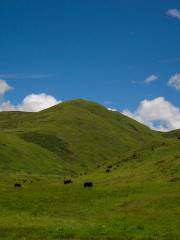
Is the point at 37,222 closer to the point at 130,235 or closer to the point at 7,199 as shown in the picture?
the point at 130,235

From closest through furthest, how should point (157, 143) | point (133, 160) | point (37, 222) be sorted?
point (37, 222)
point (133, 160)
point (157, 143)

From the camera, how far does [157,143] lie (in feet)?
341

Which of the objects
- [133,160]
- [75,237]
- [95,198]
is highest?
[133,160]

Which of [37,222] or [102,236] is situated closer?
[102,236]

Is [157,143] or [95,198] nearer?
[95,198]

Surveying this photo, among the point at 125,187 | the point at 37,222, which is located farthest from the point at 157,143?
the point at 37,222

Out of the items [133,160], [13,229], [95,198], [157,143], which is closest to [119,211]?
[95,198]

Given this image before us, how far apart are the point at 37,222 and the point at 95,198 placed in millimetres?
17113

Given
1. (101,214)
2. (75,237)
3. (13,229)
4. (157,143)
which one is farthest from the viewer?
(157,143)

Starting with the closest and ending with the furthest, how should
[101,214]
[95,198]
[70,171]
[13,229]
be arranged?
[13,229] < [101,214] < [95,198] < [70,171]

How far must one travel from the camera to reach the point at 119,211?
42375mm

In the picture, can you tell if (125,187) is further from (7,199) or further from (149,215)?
(149,215)

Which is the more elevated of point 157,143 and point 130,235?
point 157,143

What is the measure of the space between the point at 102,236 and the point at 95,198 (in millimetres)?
22918
